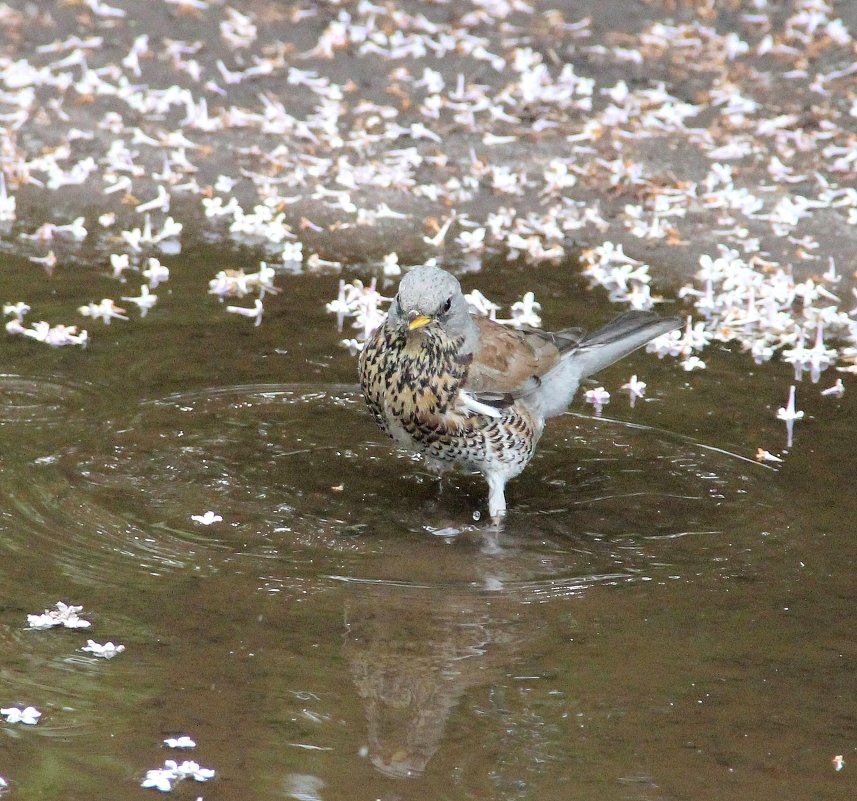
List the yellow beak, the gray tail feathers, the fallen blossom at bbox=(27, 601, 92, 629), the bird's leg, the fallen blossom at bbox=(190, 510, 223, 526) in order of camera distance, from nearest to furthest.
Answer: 1. the fallen blossom at bbox=(27, 601, 92, 629)
2. the yellow beak
3. the fallen blossom at bbox=(190, 510, 223, 526)
4. the bird's leg
5. the gray tail feathers

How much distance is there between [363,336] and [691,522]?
2396 millimetres

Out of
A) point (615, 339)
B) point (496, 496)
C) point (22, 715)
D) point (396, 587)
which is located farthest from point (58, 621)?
point (615, 339)

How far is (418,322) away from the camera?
5.41 meters

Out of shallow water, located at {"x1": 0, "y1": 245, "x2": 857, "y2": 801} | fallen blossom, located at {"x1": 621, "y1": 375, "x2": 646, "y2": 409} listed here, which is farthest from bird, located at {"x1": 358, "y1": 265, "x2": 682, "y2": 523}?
fallen blossom, located at {"x1": 621, "y1": 375, "x2": 646, "y2": 409}

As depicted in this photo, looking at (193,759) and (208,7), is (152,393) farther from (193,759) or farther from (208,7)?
(208,7)

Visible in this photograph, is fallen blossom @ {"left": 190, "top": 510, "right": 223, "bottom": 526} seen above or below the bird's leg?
below

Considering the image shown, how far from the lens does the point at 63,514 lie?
5492 mm

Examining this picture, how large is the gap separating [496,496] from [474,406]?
473 millimetres

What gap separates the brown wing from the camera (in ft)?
18.9

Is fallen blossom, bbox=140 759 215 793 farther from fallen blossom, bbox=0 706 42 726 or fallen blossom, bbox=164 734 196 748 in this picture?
fallen blossom, bbox=0 706 42 726

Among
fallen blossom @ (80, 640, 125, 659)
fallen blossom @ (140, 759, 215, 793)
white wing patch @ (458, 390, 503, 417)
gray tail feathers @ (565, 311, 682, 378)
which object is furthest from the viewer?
gray tail feathers @ (565, 311, 682, 378)

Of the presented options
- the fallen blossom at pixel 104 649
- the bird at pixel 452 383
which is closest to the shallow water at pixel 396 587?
the fallen blossom at pixel 104 649

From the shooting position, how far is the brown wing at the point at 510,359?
577 cm

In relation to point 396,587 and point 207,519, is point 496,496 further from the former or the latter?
point 207,519
